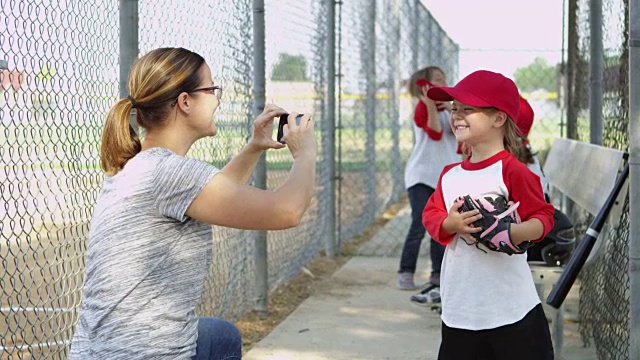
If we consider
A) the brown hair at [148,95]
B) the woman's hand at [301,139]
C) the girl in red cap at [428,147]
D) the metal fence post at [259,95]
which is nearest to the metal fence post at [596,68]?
the girl in red cap at [428,147]

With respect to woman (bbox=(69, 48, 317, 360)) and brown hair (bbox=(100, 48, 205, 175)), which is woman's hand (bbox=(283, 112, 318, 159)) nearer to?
woman (bbox=(69, 48, 317, 360))

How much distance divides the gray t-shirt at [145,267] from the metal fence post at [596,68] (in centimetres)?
422

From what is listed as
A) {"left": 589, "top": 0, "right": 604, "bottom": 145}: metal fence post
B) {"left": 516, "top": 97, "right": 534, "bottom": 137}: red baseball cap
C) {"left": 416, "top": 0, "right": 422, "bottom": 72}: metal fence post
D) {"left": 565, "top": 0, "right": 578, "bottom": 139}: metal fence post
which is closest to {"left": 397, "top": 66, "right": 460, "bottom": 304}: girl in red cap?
{"left": 589, "top": 0, "right": 604, "bottom": 145}: metal fence post

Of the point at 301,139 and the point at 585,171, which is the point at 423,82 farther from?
the point at 301,139

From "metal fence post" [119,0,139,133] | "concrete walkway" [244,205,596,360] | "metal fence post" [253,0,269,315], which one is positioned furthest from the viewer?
"metal fence post" [253,0,269,315]

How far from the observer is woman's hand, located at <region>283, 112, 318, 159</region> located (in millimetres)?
2854

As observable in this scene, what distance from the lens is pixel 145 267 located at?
2746 millimetres

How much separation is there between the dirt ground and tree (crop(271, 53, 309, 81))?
5.65 ft

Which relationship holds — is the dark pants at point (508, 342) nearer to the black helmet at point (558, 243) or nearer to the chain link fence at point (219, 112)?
the chain link fence at point (219, 112)

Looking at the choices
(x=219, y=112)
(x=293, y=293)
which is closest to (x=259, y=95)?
(x=219, y=112)

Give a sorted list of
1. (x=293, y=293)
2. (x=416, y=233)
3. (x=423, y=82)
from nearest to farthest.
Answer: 1. (x=423, y=82)
2. (x=416, y=233)
3. (x=293, y=293)

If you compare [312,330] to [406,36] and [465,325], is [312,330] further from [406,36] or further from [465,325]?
[406,36]

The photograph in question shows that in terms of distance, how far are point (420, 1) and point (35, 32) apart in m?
10.6

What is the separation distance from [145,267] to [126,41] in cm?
185
